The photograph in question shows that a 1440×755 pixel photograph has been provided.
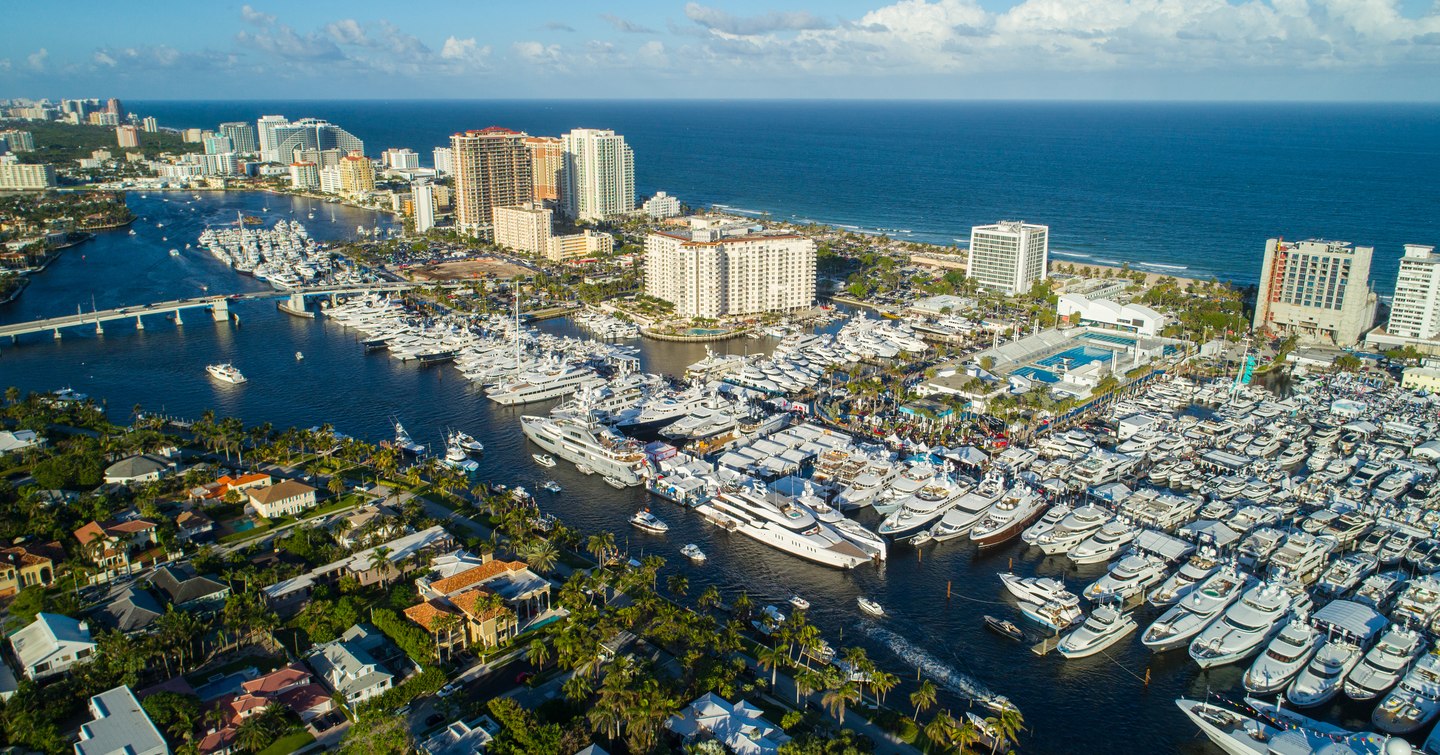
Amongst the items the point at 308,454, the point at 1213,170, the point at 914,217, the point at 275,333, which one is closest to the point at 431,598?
the point at 308,454

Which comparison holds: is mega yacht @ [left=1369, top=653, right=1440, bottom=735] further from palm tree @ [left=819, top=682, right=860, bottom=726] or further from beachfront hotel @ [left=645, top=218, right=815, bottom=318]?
beachfront hotel @ [left=645, top=218, right=815, bottom=318]

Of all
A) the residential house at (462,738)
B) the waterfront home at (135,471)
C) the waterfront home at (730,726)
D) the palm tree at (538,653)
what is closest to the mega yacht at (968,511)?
the waterfront home at (730,726)

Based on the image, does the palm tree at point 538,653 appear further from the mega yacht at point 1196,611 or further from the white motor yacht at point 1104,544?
the white motor yacht at point 1104,544

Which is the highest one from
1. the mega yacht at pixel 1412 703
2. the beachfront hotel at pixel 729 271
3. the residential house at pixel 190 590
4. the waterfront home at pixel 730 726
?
the beachfront hotel at pixel 729 271

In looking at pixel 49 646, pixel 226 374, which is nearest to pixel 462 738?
pixel 49 646

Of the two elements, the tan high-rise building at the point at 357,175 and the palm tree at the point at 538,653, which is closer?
the palm tree at the point at 538,653

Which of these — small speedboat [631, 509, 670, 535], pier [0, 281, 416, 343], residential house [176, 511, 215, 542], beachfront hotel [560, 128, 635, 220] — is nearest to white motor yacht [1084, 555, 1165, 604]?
small speedboat [631, 509, 670, 535]
